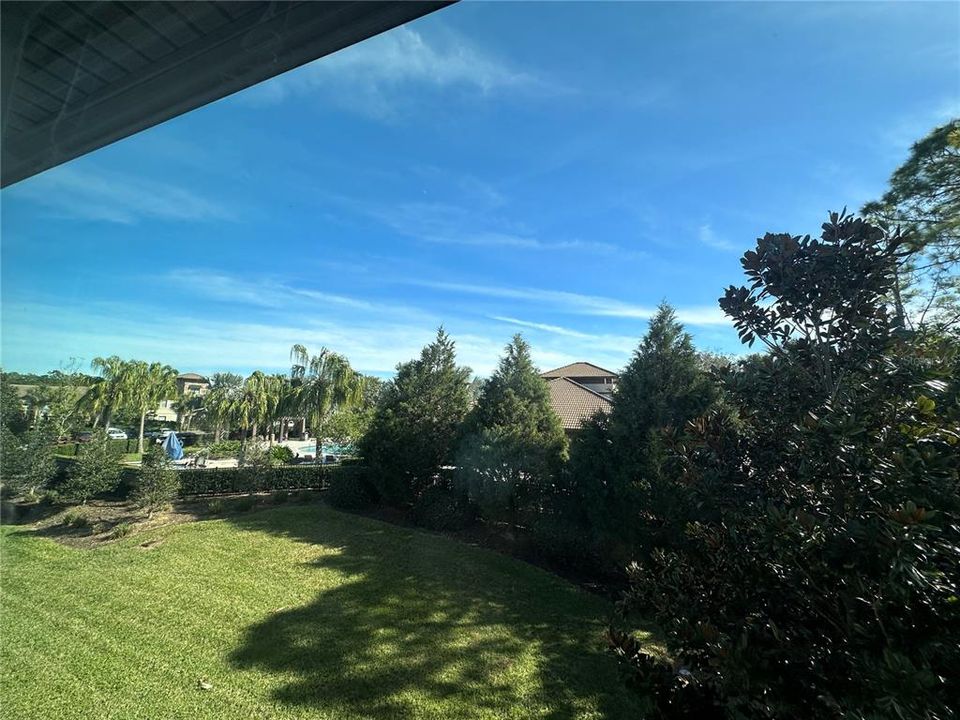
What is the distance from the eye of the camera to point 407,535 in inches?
322

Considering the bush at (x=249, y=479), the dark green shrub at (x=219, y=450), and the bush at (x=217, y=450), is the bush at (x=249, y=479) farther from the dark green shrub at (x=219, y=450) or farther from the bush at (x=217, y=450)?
the dark green shrub at (x=219, y=450)

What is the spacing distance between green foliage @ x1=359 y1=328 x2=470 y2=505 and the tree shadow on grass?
9.22 ft

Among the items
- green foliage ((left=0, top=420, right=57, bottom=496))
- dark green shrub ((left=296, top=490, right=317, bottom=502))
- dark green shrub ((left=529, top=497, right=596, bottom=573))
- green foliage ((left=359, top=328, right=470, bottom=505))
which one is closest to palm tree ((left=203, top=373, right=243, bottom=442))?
dark green shrub ((left=296, top=490, right=317, bottom=502))

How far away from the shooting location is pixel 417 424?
387 inches

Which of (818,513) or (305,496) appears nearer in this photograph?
(818,513)

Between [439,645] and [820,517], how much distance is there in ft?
12.7

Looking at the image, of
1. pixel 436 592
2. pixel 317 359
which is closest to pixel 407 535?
pixel 436 592

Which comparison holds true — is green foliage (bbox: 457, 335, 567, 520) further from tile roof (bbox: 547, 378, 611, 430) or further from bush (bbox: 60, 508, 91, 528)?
bush (bbox: 60, 508, 91, 528)

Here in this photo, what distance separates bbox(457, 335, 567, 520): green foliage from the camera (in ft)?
25.7

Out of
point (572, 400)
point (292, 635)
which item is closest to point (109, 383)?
point (292, 635)

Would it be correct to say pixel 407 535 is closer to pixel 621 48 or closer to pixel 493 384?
pixel 493 384

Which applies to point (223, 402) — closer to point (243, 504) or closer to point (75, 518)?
point (243, 504)

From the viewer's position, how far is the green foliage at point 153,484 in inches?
354

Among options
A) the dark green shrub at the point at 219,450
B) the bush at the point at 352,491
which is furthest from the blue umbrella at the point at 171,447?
the dark green shrub at the point at 219,450
